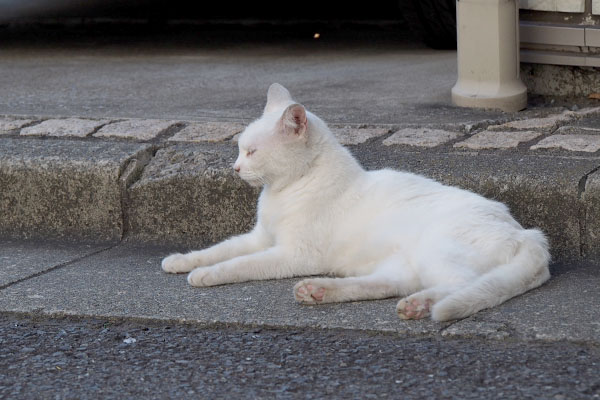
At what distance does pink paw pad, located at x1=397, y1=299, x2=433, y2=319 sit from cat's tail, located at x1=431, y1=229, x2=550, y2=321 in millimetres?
44

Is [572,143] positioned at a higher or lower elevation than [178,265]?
higher

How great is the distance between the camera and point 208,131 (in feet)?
14.6

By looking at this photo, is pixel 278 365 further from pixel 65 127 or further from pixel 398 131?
pixel 65 127

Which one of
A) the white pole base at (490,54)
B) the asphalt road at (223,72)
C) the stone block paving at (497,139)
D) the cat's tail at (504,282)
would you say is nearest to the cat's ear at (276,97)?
the stone block paving at (497,139)

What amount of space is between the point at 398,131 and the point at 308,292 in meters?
1.39

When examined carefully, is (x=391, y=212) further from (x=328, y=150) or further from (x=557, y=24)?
(x=557, y=24)

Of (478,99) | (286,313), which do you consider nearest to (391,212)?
(286,313)

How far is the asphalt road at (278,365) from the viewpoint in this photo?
256cm

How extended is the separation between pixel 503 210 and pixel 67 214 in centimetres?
191

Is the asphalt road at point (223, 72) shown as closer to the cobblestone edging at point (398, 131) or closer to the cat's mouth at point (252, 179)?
the cobblestone edging at point (398, 131)

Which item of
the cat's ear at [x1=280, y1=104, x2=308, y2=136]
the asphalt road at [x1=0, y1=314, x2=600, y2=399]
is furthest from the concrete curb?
the asphalt road at [x1=0, y1=314, x2=600, y2=399]

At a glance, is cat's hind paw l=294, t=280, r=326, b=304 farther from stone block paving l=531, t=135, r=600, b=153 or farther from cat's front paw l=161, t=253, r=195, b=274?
stone block paving l=531, t=135, r=600, b=153

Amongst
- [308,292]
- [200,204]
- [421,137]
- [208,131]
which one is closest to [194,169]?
[200,204]

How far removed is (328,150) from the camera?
3648mm
